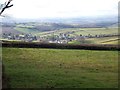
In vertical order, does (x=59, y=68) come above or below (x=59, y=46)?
below

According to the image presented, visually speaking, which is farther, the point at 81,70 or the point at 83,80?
the point at 81,70

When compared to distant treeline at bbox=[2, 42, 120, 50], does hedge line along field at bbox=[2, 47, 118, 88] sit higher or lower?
lower

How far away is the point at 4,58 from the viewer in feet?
105

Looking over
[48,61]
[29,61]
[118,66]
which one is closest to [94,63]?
[118,66]

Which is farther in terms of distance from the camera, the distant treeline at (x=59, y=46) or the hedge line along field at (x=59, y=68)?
the distant treeline at (x=59, y=46)

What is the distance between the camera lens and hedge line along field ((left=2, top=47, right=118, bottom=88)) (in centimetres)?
2298

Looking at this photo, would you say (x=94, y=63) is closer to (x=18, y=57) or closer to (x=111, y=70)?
(x=111, y=70)

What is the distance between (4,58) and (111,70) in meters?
11.6

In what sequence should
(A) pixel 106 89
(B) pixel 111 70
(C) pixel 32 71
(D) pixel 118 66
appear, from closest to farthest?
(A) pixel 106 89 < (C) pixel 32 71 < (B) pixel 111 70 < (D) pixel 118 66

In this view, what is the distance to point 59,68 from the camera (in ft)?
93.5

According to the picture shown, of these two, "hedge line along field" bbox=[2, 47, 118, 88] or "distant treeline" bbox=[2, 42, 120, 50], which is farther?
"distant treeline" bbox=[2, 42, 120, 50]

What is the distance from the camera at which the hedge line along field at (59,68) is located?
2298 centimetres

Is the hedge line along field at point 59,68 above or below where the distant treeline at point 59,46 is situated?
below

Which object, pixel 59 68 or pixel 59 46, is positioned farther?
pixel 59 46
